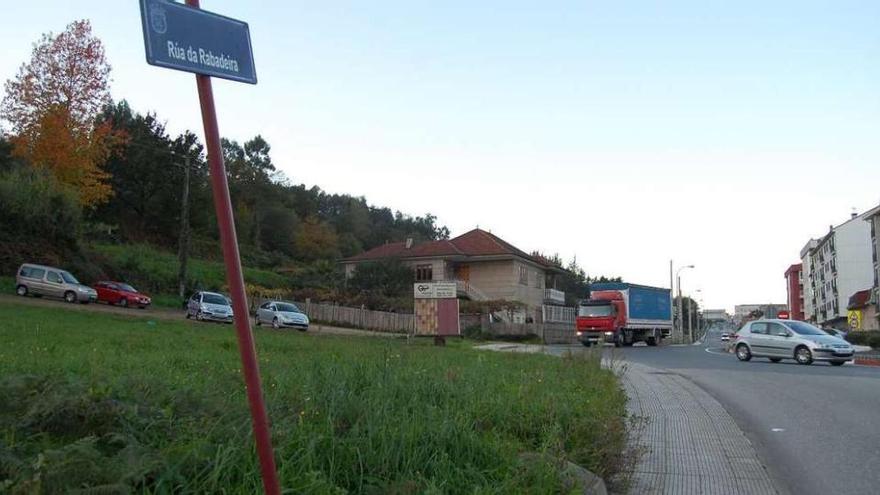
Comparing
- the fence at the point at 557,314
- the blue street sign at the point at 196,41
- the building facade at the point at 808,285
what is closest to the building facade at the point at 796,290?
the building facade at the point at 808,285

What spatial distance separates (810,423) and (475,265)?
53.6 metres

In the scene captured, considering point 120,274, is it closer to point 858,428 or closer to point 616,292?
point 616,292

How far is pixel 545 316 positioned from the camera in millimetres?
58594

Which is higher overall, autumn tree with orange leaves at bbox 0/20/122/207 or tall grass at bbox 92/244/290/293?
autumn tree with orange leaves at bbox 0/20/122/207

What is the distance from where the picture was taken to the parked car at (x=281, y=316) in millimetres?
39500

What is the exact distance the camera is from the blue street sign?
10.8ft

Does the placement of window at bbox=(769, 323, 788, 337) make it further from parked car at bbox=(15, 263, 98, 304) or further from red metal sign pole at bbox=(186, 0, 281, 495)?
parked car at bbox=(15, 263, 98, 304)

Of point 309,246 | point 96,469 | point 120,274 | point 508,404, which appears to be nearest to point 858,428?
point 508,404

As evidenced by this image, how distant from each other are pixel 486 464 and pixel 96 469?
2.57 metres

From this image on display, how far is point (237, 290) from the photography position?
11.4ft

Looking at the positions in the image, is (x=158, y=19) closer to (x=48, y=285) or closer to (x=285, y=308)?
(x=285, y=308)

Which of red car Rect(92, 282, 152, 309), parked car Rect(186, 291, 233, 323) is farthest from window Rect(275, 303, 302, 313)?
red car Rect(92, 282, 152, 309)

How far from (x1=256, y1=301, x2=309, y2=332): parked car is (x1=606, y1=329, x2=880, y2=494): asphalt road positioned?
24153 mm

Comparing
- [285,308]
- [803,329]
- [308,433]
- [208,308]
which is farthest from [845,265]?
[308,433]
